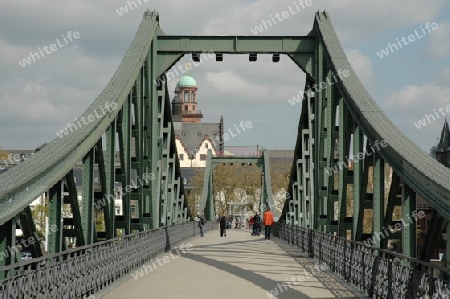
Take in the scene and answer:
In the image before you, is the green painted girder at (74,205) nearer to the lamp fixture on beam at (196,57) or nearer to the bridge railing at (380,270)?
the bridge railing at (380,270)

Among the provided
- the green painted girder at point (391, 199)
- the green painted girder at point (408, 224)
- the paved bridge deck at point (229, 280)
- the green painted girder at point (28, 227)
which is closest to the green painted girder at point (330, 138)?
the paved bridge deck at point (229, 280)

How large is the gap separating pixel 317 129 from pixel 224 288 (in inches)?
395

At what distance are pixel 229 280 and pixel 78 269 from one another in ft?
14.5

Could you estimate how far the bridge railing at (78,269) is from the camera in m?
9.12

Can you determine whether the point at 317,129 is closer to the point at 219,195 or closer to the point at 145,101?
the point at 145,101

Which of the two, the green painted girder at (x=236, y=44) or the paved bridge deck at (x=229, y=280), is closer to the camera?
the paved bridge deck at (x=229, y=280)

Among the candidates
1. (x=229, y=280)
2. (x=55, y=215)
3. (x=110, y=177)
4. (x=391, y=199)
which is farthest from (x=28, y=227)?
(x=229, y=280)

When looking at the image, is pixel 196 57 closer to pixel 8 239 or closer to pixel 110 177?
pixel 110 177

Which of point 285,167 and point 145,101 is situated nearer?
point 145,101

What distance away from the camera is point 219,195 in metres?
96.6

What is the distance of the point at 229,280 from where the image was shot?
52.1 feet

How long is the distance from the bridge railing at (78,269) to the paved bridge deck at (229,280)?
0.84 ft

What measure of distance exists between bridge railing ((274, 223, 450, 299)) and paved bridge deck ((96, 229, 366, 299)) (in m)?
0.31

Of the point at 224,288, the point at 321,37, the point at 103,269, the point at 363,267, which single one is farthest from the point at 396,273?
the point at 321,37
